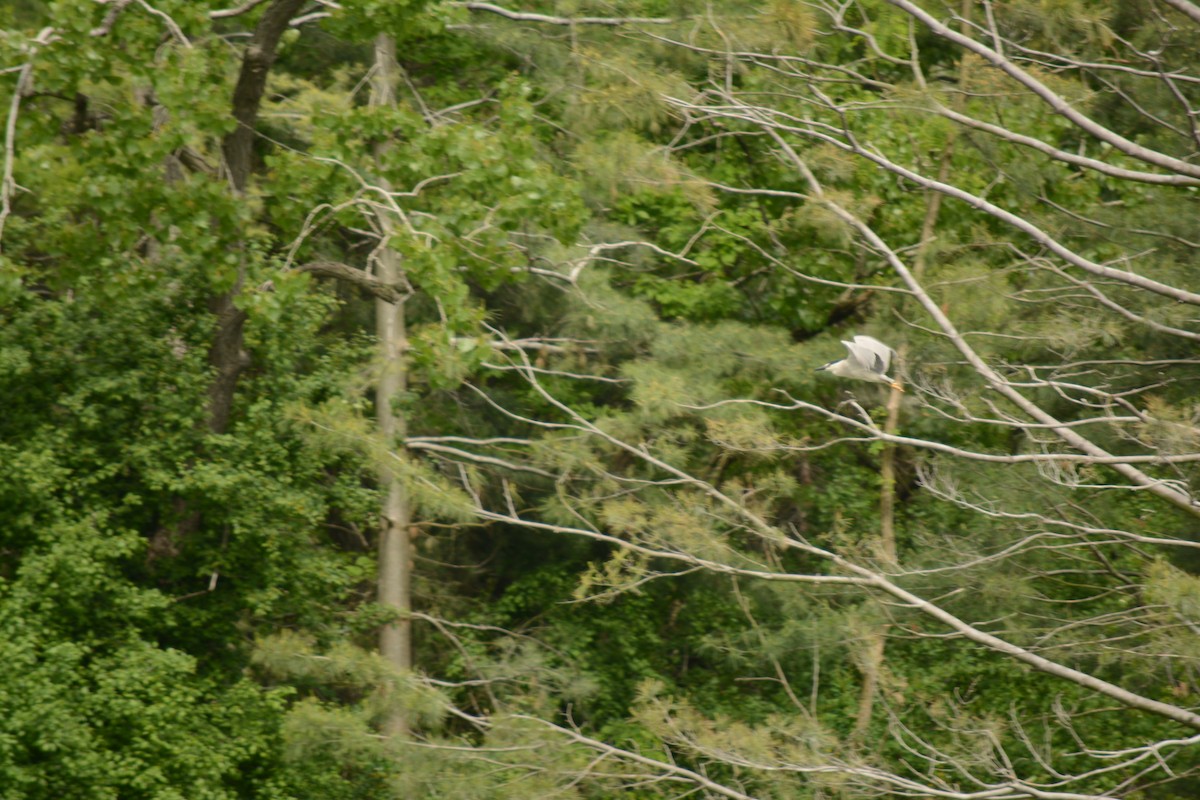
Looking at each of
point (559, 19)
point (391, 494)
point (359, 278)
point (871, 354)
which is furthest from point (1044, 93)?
point (391, 494)

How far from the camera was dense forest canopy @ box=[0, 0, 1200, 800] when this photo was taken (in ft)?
29.4

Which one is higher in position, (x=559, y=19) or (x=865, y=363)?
(x=559, y=19)

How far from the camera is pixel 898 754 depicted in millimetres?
12195

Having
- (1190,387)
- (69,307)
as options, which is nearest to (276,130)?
(69,307)

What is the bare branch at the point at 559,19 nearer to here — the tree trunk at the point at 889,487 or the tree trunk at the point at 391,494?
the tree trunk at the point at 391,494

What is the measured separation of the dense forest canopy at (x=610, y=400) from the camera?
896cm

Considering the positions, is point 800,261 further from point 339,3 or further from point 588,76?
point 339,3

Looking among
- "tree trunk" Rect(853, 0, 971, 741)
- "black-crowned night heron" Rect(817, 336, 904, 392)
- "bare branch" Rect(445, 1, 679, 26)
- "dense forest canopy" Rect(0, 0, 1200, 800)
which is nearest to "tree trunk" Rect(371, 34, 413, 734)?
"dense forest canopy" Rect(0, 0, 1200, 800)

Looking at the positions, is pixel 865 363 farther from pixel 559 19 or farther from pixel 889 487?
pixel 559 19

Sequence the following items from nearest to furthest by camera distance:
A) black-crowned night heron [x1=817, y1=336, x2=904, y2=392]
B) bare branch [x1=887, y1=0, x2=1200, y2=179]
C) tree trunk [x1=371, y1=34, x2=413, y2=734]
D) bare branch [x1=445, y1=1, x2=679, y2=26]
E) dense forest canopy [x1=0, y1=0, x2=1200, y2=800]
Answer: bare branch [x1=887, y1=0, x2=1200, y2=179], black-crowned night heron [x1=817, y1=336, x2=904, y2=392], dense forest canopy [x1=0, y1=0, x2=1200, y2=800], bare branch [x1=445, y1=1, x2=679, y2=26], tree trunk [x1=371, y1=34, x2=413, y2=734]

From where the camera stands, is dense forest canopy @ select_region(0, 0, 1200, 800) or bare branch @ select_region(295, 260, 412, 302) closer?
dense forest canopy @ select_region(0, 0, 1200, 800)

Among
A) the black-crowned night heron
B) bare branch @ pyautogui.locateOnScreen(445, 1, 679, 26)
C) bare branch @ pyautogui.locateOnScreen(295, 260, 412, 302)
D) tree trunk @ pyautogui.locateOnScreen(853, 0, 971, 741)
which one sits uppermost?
bare branch @ pyautogui.locateOnScreen(445, 1, 679, 26)

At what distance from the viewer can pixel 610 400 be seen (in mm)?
13547

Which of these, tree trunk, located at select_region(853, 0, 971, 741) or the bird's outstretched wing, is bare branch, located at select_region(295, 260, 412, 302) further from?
tree trunk, located at select_region(853, 0, 971, 741)
